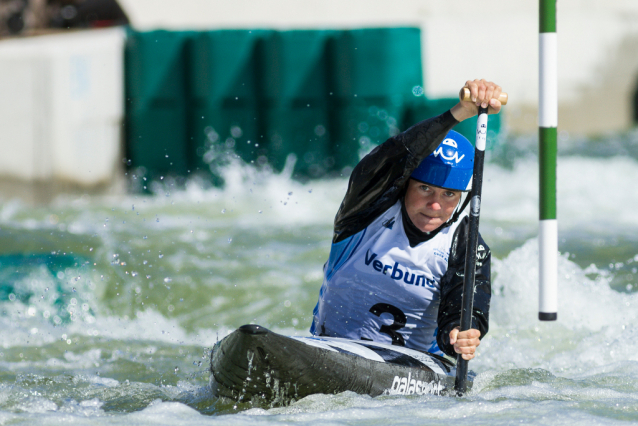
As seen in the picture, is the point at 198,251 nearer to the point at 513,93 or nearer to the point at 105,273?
the point at 105,273

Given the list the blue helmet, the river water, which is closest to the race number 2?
the river water

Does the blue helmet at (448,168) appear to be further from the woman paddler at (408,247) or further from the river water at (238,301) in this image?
the river water at (238,301)

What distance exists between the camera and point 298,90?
971cm

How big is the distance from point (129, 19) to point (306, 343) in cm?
1015

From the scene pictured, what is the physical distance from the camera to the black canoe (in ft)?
10.6

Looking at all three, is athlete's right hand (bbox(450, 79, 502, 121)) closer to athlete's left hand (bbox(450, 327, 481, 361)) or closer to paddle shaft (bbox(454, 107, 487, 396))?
paddle shaft (bbox(454, 107, 487, 396))

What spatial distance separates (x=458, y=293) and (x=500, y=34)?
10256 millimetres

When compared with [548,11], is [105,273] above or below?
below

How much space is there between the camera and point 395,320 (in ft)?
12.4

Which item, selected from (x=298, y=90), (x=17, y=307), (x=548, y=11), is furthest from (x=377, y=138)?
(x=548, y=11)

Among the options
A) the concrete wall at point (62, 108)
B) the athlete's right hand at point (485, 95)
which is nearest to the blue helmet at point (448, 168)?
the athlete's right hand at point (485, 95)

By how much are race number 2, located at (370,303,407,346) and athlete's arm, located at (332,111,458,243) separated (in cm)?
35

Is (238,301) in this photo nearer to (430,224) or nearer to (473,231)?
(430,224)

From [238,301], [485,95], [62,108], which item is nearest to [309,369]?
[485,95]
